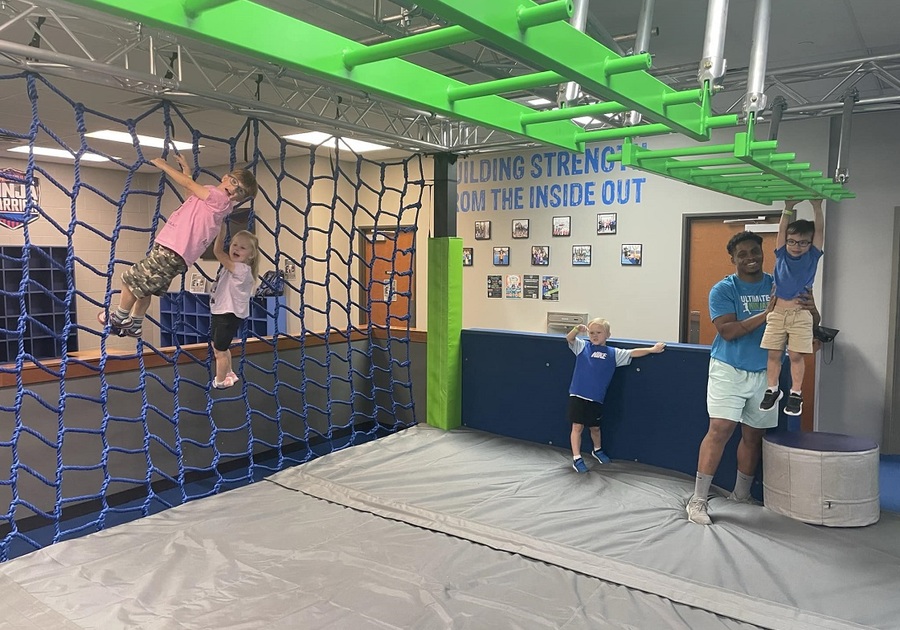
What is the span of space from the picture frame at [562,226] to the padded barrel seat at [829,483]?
3.54 m

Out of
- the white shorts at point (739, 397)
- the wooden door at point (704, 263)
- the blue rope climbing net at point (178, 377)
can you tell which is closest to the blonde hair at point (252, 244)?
the blue rope climbing net at point (178, 377)

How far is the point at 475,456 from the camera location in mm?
3811

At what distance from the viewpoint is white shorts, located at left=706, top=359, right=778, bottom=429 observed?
309cm

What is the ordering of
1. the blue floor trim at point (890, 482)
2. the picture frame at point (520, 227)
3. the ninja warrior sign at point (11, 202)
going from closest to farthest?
1. the blue floor trim at point (890, 482)
2. the picture frame at point (520, 227)
3. the ninja warrior sign at point (11, 202)

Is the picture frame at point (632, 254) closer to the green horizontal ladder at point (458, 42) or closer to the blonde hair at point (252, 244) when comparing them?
the blonde hair at point (252, 244)

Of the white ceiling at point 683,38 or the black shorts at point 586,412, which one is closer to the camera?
the white ceiling at point 683,38

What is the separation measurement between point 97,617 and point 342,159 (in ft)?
21.8

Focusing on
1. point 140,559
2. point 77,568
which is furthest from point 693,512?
point 77,568

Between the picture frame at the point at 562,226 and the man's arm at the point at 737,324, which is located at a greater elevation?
the picture frame at the point at 562,226

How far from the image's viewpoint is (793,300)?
2869mm

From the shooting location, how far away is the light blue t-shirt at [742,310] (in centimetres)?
309

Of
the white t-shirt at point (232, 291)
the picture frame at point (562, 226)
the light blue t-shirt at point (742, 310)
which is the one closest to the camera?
the light blue t-shirt at point (742, 310)

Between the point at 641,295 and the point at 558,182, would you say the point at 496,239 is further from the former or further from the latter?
the point at 641,295

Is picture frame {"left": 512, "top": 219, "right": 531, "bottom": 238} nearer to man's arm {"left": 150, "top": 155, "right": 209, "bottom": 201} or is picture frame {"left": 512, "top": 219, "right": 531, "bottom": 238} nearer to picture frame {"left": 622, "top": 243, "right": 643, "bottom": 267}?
picture frame {"left": 622, "top": 243, "right": 643, "bottom": 267}
